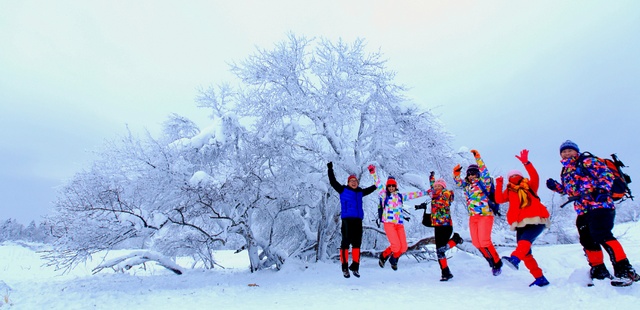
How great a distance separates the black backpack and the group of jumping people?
3 cm

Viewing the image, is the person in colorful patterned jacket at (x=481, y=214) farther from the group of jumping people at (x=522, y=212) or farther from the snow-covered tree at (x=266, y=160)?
the snow-covered tree at (x=266, y=160)

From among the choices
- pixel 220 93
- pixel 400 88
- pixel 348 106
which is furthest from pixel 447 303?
pixel 220 93

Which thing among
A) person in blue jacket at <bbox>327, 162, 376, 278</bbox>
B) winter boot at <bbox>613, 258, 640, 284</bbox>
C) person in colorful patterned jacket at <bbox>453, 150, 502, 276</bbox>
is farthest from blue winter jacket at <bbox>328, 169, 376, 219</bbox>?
winter boot at <bbox>613, 258, 640, 284</bbox>

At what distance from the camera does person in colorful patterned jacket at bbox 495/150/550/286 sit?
4.27 meters

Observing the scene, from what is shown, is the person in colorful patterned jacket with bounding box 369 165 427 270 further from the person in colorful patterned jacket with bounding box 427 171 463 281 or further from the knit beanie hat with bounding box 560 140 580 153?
the knit beanie hat with bounding box 560 140 580 153

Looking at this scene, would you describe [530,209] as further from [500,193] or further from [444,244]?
[444,244]

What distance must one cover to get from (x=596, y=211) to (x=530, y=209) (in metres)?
0.74

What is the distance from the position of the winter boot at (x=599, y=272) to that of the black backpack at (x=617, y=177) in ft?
2.73

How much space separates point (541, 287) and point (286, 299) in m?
3.59

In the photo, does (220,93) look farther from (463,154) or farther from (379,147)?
(463,154)

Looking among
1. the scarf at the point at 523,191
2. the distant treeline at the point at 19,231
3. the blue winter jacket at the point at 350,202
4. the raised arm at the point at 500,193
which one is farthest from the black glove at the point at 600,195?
the distant treeline at the point at 19,231

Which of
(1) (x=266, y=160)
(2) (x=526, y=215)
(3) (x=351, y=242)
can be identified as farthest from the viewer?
(1) (x=266, y=160)

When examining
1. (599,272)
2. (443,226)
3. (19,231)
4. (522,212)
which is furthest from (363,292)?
(19,231)

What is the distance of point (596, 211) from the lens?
3.76m
